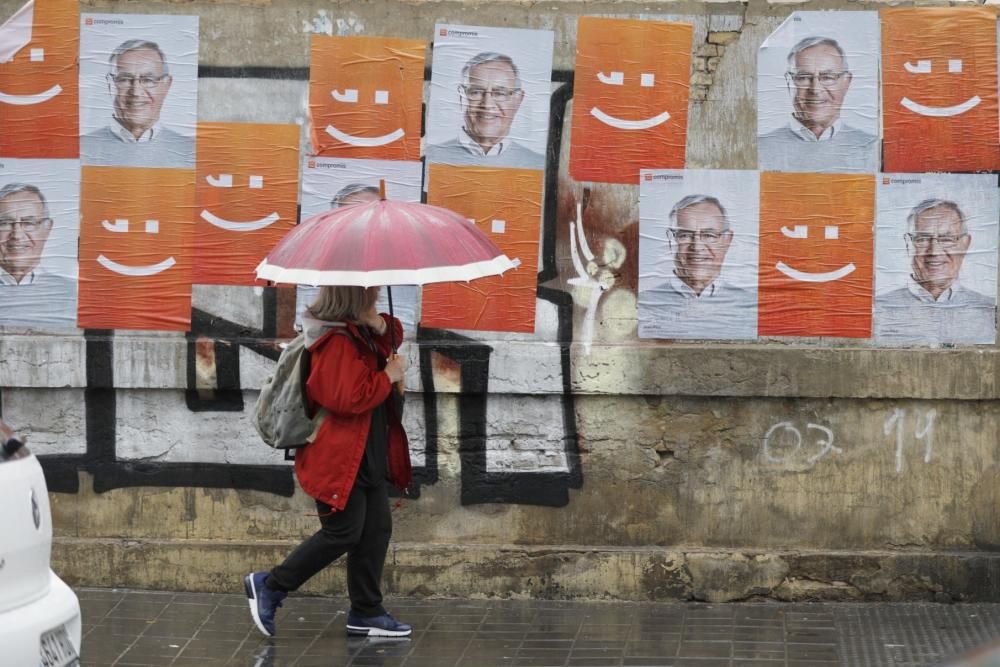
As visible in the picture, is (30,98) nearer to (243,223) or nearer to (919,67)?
(243,223)

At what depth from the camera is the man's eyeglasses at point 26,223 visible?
25.0ft

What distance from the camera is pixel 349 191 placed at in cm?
750

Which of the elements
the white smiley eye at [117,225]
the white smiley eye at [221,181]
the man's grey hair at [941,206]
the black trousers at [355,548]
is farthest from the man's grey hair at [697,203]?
the white smiley eye at [117,225]

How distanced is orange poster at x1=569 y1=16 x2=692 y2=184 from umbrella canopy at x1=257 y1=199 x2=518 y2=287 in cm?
134

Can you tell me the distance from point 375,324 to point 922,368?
2.71 m

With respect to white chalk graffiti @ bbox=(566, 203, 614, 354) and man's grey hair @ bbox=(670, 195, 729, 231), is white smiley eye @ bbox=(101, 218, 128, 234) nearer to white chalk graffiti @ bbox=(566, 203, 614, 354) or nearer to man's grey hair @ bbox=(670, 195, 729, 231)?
white chalk graffiti @ bbox=(566, 203, 614, 354)

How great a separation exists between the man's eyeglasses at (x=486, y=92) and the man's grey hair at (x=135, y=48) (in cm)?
150


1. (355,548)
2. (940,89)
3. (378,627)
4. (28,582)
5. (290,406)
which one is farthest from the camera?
(940,89)

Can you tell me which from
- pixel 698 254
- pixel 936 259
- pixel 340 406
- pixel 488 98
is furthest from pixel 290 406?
pixel 936 259

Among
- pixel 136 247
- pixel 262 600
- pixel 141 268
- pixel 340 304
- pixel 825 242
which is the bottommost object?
pixel 262 600

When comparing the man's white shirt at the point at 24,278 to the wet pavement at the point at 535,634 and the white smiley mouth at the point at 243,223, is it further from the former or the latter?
the wet pavement at the point at 535,634

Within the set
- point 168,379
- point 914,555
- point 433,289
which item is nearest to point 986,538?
point 914,555

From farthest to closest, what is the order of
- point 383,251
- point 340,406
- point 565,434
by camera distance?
point 565,434 < point 340,406 < point 383,251

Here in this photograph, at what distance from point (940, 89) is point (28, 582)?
4.81 metres
